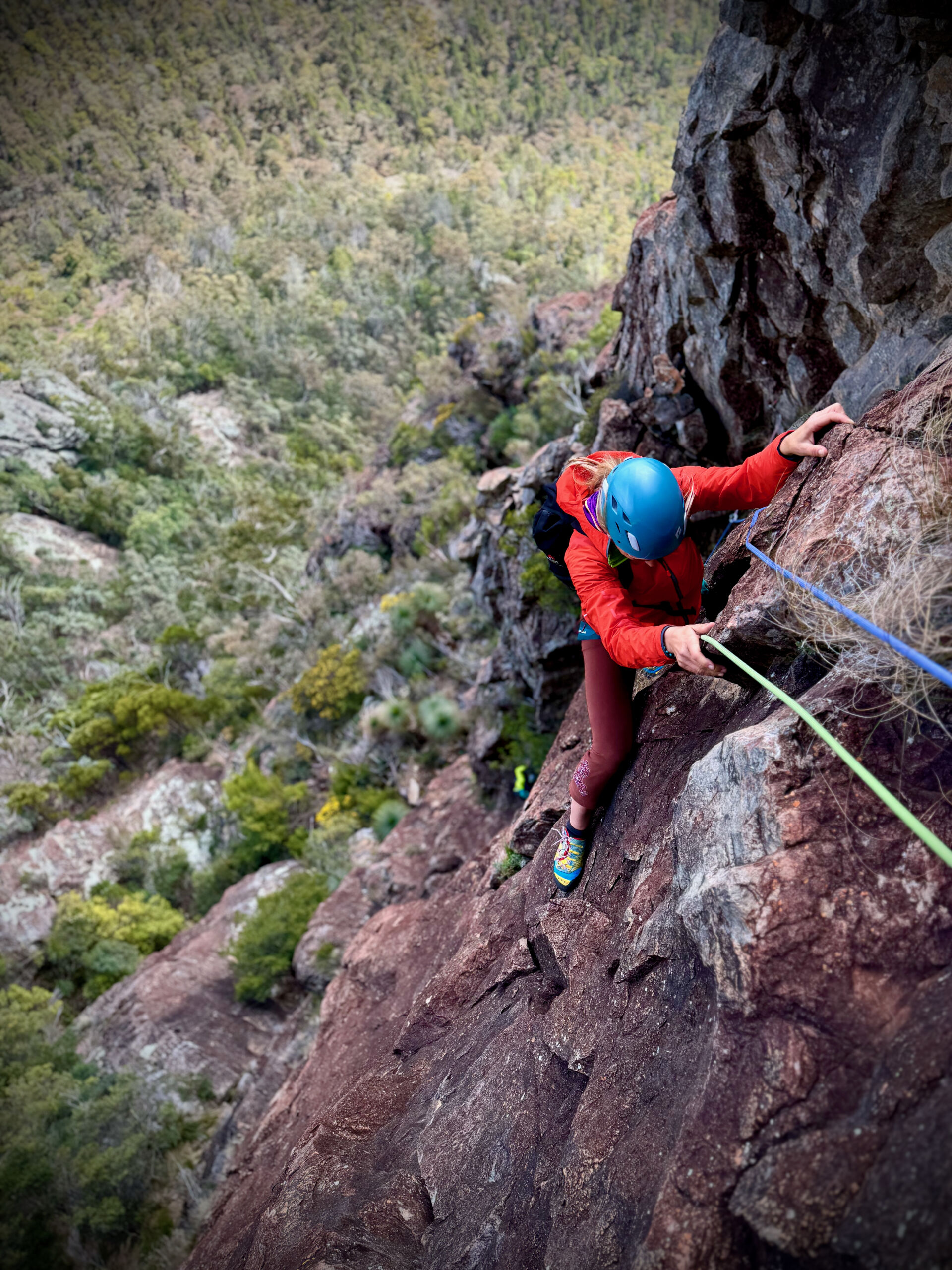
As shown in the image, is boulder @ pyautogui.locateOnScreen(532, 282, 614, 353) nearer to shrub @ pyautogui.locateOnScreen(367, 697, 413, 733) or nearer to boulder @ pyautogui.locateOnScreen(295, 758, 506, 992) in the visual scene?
shrub @ pyautogui.locateOnScreen(367, 697, 413, 733)

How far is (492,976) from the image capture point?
4.62 meters

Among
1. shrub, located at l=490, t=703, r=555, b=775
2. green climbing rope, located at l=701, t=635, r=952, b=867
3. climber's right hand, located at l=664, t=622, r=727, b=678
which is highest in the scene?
climber's right hand, located at l=664, t=622, r=727, b=678

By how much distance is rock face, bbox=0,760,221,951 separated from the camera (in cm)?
2400

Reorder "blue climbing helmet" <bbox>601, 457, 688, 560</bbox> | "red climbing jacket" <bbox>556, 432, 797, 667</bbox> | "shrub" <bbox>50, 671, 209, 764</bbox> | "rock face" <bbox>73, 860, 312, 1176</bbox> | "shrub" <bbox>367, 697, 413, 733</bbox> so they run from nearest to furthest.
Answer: "blue climbing helmet" <bbox>601, 457, 688, 560</bbox>, "red climbing jacket" <bbox>556, 432, 797, 667</bbox>, "rock face" <bbox>73, 860, 312, 1176</bbox>, "shrub" <bbox>367, 697, 413, 733</bbox>, "shrub" <bbox>50, 671, 209, 764</bbox>

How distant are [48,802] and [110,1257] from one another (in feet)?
76.5

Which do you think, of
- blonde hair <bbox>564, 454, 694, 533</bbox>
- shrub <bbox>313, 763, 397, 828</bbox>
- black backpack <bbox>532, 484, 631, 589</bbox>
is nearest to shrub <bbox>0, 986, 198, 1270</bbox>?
shrub <bbox>313, 763, 397, 828</bbox>

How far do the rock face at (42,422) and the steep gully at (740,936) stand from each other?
67.3 metres

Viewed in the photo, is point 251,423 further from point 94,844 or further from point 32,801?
point 94,844

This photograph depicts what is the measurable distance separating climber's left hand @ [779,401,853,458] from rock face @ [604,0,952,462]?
113 cm

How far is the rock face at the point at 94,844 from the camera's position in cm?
2400

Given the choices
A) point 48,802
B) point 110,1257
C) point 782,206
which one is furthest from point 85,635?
point 782,206

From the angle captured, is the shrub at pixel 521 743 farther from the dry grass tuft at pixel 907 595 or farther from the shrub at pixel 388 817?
the dry grass tuft at pixel 907 595

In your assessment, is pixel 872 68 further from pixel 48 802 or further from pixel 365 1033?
pixel 48 802

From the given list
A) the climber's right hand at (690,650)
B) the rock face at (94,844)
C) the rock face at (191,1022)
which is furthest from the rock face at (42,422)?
the climber's right hand at (690,650)
